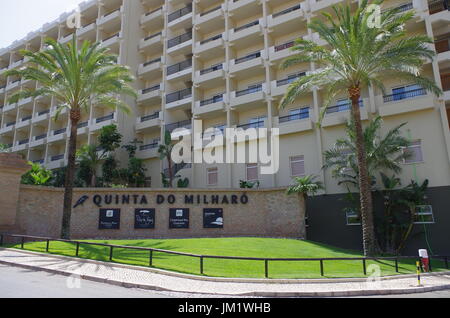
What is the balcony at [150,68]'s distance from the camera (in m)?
38.5

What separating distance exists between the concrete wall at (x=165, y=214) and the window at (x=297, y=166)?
3.85 metres

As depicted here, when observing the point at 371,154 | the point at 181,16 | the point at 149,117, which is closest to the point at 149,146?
the point at 149,117

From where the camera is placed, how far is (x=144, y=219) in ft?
81.5

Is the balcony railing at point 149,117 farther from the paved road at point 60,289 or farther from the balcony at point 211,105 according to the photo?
the paved road at point 60,289

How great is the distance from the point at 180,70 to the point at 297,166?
16993 millimetres

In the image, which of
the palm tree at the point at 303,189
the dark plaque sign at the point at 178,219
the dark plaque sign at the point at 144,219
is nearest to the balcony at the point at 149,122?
the dark plaque sign at the point at 144,219

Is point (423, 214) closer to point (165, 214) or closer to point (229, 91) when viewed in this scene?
point (165, 214)

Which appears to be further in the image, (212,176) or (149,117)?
(149,117)

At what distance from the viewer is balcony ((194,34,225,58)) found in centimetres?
3450

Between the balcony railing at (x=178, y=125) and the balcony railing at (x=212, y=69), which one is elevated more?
the balcony railing at (x=212, y=69)

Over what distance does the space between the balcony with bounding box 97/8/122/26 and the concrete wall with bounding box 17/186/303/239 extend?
80.6ft

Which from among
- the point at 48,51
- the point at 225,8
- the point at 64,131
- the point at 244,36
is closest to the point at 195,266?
the point at 48,51
